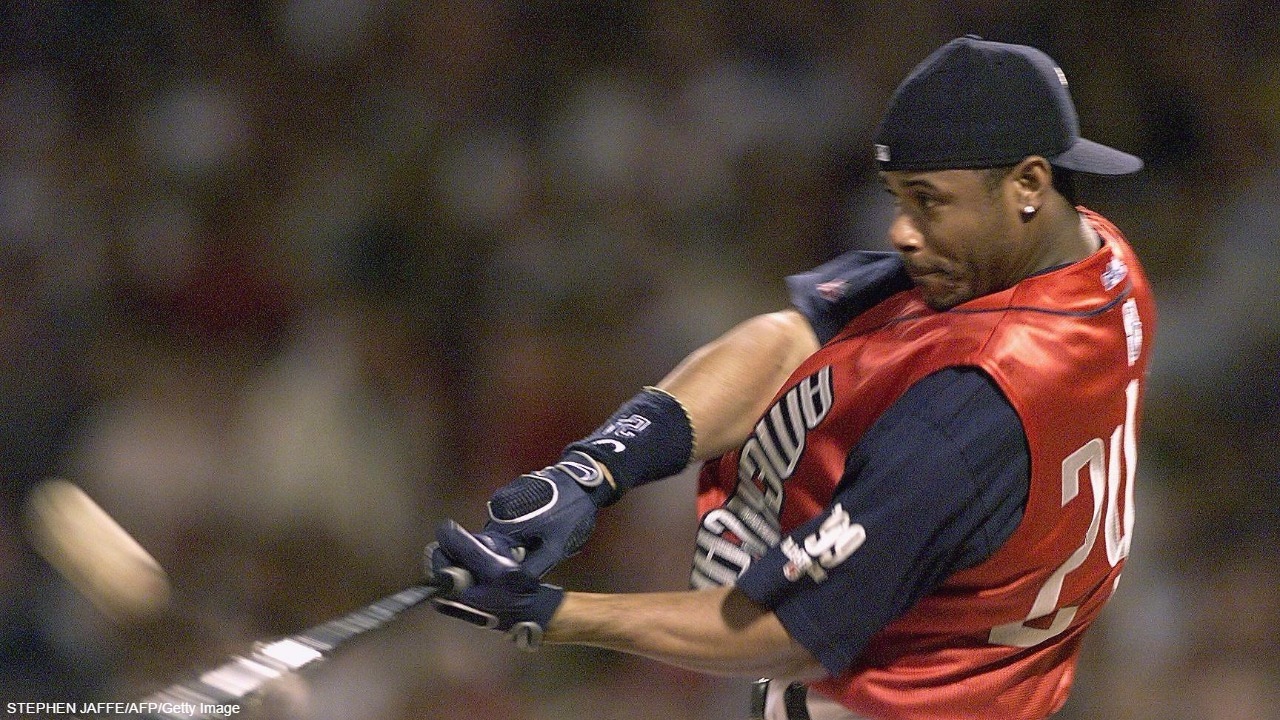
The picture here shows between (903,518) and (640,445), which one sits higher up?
(640,445)

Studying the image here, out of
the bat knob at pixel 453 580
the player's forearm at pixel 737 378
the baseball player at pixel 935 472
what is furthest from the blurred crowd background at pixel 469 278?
the bat knob at pixel 453 580

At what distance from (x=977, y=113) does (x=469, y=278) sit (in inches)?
90.6

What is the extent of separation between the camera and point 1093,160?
1896 millimetres

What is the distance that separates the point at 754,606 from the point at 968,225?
1.81ft

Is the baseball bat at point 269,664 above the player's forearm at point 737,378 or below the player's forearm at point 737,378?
below

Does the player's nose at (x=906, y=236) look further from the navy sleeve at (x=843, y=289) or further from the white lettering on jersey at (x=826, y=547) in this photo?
the white lettering on jersey at (x=826, y=547)

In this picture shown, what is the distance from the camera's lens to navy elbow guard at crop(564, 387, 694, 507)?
6.68ft

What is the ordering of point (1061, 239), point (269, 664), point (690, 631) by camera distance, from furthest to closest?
1. point (1061, 239)
2. point (690, 631)
3. point (269, 664)

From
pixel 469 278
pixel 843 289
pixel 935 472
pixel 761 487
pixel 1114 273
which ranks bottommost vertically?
pixel 935 472

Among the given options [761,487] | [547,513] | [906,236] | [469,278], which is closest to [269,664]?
[547,513]

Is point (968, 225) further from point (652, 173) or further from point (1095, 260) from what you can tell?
point (652, 173)

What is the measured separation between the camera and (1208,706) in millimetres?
3410

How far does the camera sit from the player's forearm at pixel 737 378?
6.97 ft

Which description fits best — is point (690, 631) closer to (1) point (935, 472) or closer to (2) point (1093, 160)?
(1) point (935, 472)
